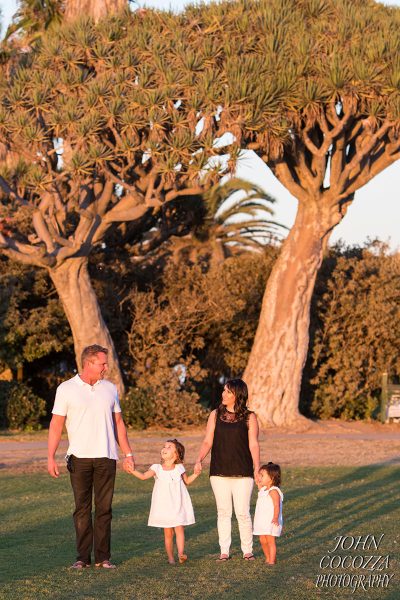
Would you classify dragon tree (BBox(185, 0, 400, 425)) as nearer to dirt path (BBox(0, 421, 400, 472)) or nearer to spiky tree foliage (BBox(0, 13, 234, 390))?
spiky tree foliage (BBox(0, 13, 234, 390))

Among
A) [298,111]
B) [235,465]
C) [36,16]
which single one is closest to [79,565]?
[235,465]

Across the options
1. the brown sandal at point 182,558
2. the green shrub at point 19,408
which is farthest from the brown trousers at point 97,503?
the green shrub at point 19,408

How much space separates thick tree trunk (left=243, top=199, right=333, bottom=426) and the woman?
15.5 m

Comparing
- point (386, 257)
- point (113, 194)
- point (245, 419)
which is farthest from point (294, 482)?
point (386, 257)

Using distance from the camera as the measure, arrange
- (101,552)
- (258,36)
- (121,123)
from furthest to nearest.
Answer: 1. (258,36)
2. (121,123)
3. (101,552)

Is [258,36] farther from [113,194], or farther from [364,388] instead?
[364,388]

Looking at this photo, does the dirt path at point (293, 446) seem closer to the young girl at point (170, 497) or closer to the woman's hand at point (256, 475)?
the young girl at point (170, 497)

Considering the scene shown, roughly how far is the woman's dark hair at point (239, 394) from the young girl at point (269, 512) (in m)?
0.55

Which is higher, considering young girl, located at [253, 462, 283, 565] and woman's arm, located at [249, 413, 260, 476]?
woman's arm, located at [249, 413, 260, 476]

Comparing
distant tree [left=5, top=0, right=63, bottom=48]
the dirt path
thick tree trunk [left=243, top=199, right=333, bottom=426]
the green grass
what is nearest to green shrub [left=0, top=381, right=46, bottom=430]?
the dirt path

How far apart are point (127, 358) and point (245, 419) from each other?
17688mm

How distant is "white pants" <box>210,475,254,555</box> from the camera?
9.34 m

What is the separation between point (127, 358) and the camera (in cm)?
2700

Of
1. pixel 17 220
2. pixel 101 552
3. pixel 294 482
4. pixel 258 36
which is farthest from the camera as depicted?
pixel 17 220
